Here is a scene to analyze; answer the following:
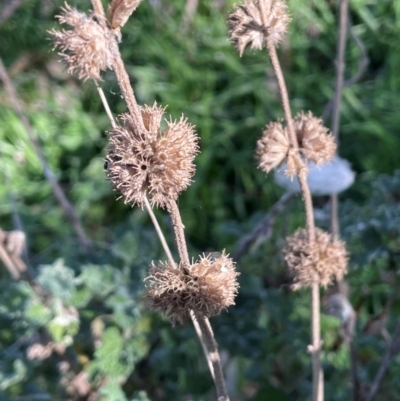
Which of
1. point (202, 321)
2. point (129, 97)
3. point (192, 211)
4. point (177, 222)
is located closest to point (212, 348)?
point (202, 321)

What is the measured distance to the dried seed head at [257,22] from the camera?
1.73 feet

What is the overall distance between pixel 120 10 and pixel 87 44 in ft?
0.13

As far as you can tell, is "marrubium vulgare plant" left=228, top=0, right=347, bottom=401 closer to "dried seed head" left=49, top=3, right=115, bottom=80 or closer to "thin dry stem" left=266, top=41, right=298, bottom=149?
"thin dry stem" left=266, top=41, right=298, bottom=149

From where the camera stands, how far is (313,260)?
0.63 meters

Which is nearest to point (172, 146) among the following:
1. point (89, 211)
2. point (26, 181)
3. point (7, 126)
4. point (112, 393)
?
point (112, 393)

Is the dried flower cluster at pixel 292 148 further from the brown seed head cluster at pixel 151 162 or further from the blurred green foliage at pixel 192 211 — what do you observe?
the blurred green foliage at pixel 192 211

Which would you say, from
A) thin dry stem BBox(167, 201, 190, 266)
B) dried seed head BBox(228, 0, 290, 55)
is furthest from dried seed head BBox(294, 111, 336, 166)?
thin dry stem BBox(167, 201, 190, 266)

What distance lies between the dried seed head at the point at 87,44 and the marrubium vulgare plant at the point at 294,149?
0.14 m

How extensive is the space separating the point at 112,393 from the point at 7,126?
1353 mm

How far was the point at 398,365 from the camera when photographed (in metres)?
0.78

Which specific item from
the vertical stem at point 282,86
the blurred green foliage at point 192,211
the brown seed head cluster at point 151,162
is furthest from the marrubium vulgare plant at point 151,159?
the blurred green foliage at point 192,211

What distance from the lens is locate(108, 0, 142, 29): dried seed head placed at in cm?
45

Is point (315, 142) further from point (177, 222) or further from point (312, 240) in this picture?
point (177, 222)

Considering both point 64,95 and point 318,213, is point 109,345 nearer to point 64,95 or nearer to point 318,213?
point 318,213
